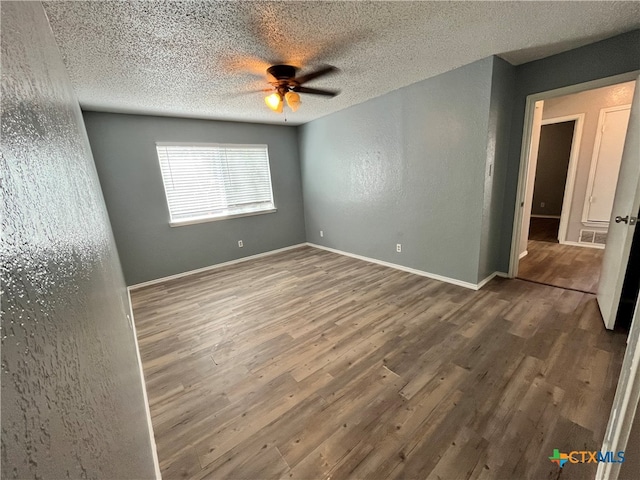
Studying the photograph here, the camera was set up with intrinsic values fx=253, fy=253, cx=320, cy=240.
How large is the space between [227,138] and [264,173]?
2.77ft

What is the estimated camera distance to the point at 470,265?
9.52 feet

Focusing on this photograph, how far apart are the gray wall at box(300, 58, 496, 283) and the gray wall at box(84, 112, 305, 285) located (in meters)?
1.33

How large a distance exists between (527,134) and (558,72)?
0.57 m

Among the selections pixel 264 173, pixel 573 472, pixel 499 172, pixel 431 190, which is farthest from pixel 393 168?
pixel 573 472

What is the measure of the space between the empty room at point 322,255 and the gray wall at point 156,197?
0.03m

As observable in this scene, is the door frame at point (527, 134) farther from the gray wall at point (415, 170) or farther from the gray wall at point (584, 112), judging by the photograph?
the gray wall at point (584, 112)

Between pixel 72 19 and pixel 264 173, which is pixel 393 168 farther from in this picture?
pixel 72 19

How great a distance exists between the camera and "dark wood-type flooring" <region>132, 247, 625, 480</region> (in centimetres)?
127

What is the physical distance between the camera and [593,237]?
3.97m

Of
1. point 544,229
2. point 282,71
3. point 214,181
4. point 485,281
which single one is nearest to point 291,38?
point 282,71

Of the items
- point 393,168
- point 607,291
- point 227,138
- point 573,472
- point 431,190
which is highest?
point 227,138

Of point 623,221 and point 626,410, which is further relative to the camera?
point 623,221

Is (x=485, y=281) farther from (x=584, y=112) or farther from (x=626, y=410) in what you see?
(x=584, y=112)

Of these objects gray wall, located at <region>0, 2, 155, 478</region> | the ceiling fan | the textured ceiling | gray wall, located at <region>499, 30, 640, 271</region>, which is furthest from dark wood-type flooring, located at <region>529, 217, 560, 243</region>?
gray wall, located at <region>0, 2, 155, 478</region>
